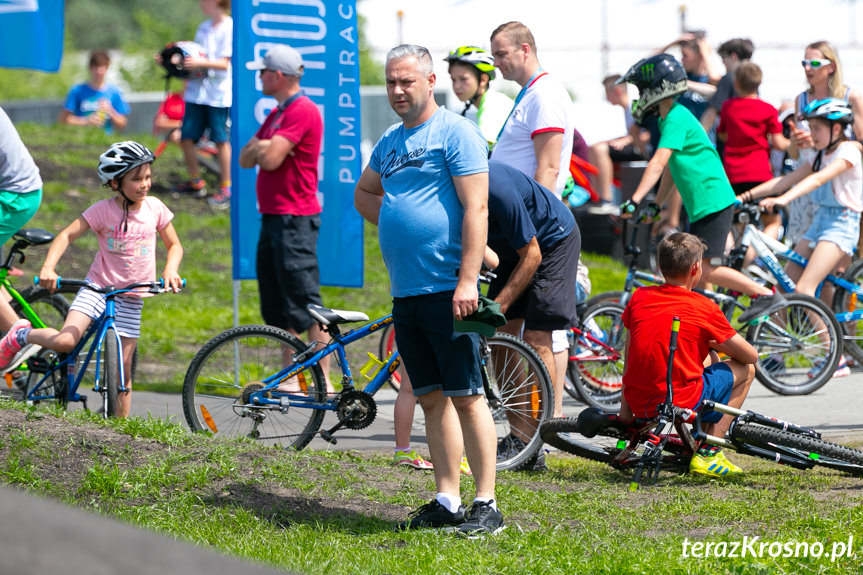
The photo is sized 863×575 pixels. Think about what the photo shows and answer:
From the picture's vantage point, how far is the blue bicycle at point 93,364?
6.50m

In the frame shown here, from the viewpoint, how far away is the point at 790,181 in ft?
28.3

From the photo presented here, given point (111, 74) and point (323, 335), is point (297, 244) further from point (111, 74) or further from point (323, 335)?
point (111, 74)

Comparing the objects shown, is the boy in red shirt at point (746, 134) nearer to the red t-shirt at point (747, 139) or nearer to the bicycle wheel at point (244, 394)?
the red t-shirt at point (747, 139)

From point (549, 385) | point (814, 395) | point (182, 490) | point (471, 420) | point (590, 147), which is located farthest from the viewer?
point (590, 147)

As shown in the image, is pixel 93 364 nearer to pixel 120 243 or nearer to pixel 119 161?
pixel 120 243

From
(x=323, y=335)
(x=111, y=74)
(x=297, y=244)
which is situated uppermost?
(x=111, y=74)

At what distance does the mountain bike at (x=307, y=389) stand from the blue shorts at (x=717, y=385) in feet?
2.69

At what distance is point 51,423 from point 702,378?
3240 mm

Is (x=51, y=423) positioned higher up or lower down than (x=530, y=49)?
lower down

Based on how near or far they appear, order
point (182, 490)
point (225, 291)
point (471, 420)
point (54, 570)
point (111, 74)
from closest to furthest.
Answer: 1. point (54, 570)
2. point (471, 420)
3. point (182, 490)
4. point (225, 291)
5. point (111, 74)

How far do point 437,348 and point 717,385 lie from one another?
1.87 m

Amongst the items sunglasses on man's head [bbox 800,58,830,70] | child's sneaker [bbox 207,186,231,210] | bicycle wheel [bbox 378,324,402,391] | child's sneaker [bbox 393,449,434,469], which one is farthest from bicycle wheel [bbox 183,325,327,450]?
child's sneaker [bbox 207,186,231,210]

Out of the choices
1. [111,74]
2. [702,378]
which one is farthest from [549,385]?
[111,74]

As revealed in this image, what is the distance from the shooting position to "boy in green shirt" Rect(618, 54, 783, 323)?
25.1 ft
